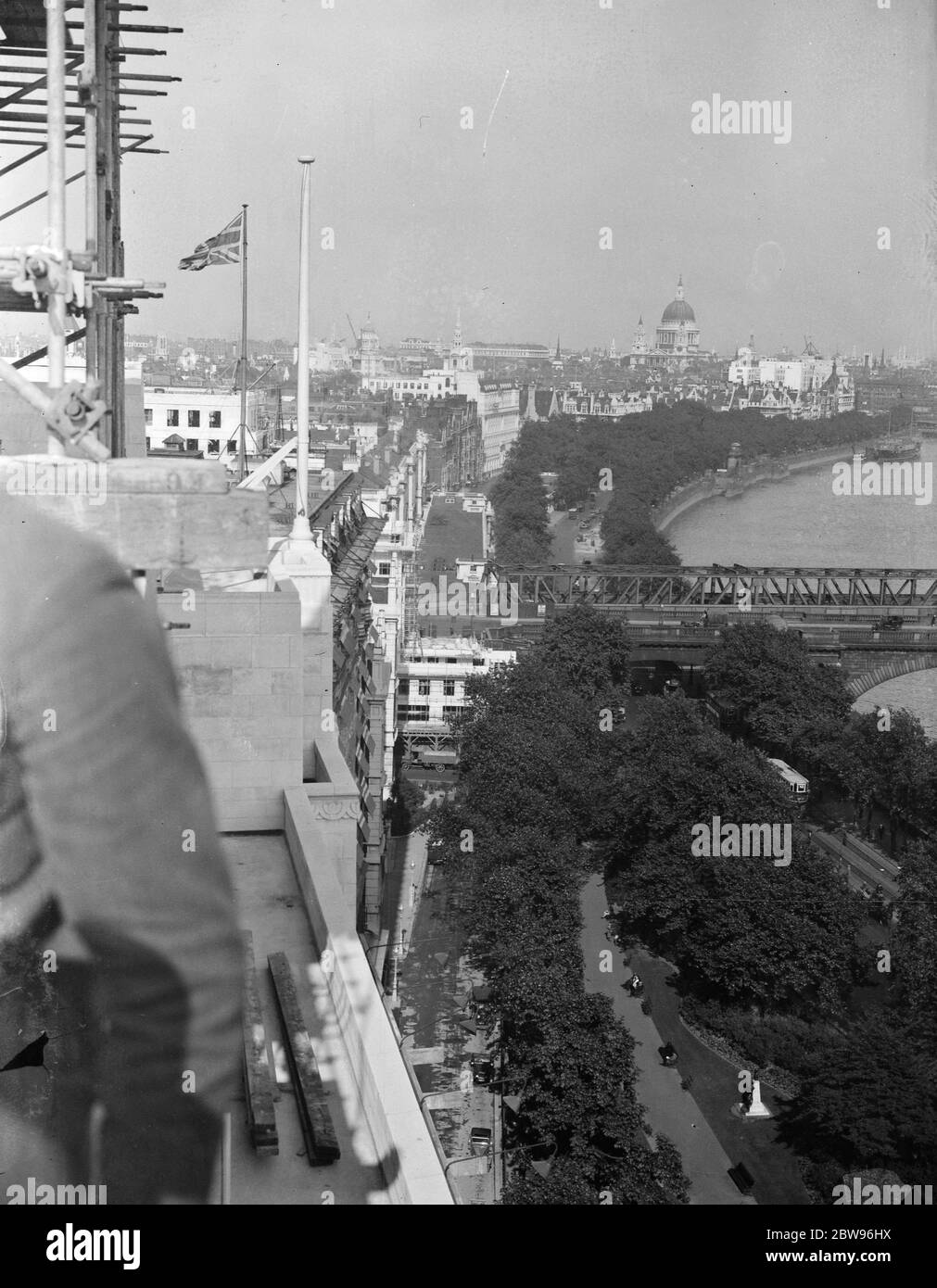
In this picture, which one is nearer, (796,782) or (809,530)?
(796,782)

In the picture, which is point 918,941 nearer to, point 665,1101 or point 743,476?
point 665,1101

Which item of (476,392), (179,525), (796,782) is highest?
(476,392)

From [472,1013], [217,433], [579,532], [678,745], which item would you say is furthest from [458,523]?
[472,1013]

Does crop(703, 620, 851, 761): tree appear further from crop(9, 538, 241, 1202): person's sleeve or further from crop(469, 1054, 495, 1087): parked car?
crop(9, 538, 241, 1202): person's sleeve

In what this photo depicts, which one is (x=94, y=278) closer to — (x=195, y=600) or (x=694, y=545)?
(x=195, y=600)

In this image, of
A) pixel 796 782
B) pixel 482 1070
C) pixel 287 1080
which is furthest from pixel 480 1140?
pixel 796 782

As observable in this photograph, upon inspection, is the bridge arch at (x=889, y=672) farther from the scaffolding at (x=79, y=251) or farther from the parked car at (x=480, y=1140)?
the scaffolding at (x=79, y=251)

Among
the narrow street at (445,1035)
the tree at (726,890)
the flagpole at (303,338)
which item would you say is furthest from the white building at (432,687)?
the flagpole at (303,338)

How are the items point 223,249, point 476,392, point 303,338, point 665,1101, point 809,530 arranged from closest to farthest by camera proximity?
1. point 303,338
2. point 223,249
3. point 665,1101
4. point 809,530
5. point 476,392
